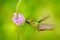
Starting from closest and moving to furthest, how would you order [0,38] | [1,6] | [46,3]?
[0,38]
[1,6]
[46,3]

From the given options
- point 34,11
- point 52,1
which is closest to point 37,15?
point 34,11

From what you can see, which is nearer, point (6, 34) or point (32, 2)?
point (6, 34)

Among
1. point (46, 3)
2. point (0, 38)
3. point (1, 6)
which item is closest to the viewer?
point (0, 38)

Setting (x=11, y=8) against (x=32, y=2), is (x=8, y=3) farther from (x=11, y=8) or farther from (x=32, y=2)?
(x=32, y=2)

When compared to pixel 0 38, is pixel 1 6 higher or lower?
higher

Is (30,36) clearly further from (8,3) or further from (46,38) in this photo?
(8,3)

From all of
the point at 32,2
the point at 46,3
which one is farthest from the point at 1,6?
the point at 46,3
